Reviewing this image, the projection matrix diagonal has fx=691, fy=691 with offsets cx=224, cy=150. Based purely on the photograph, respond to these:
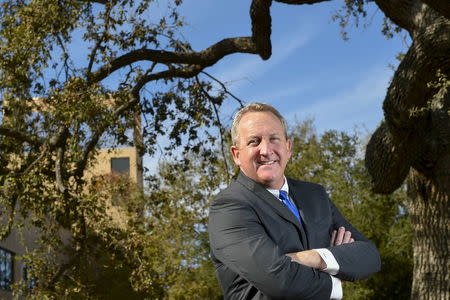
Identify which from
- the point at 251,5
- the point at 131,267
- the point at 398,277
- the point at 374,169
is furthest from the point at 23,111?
the point at 398,277

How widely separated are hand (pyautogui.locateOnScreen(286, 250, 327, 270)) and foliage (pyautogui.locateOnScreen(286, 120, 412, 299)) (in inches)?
1152

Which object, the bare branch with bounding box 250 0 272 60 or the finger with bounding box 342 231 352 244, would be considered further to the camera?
the bare branch with bounding box 250 0 272 60

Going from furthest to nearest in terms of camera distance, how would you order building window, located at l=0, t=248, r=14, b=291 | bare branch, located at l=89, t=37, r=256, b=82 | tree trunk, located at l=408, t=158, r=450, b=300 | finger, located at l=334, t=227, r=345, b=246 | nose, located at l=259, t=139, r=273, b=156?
building window, located at l=0, t=248, r=14, b=291
bare branch, located at l=89, t=37, r=256, b=82
tree trunk, located at l=408, t=158, r=450, b=300
finger, located at l=334, t=227, r=345, b=246
nose, located at l=259, t=139, r=273, b=156

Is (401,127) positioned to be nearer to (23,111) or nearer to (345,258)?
(23,111)

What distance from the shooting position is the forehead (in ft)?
9.78

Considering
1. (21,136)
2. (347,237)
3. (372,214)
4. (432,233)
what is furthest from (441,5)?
(372,214)

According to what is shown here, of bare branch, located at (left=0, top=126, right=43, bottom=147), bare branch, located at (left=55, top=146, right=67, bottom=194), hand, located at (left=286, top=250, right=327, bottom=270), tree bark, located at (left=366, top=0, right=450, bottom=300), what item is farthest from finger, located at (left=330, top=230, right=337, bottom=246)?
bare branch, located at (left=0, top=126, right=43, bottom=147)

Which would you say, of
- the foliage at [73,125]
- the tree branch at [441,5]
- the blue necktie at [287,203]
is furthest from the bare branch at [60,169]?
the blue necktie at [287,203]

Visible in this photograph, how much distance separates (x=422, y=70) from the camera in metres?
9.18

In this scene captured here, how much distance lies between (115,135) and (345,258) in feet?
31.4

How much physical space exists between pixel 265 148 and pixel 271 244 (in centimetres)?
43

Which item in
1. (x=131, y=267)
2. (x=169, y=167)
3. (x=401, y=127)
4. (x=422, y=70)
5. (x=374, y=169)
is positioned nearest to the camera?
(x=422, y=70)

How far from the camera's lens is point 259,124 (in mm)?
2984

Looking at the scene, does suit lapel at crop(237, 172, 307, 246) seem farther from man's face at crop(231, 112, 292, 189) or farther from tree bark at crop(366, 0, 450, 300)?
tree bark at crop(366, 0, 450, 300)
